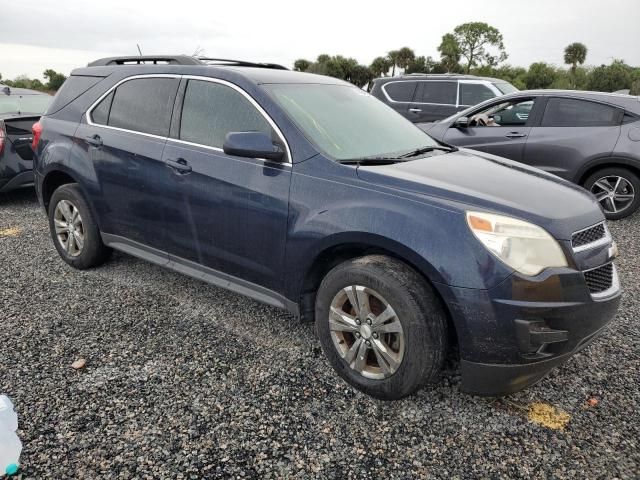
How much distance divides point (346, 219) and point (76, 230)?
2.71m

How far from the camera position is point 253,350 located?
308 centimetres

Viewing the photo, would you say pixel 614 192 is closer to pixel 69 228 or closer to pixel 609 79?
pixel 69 228

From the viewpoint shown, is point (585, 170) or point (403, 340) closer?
point (403, 340)

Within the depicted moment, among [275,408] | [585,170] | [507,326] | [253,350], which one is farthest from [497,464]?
[585,170]

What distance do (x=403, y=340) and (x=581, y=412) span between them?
3.32ft

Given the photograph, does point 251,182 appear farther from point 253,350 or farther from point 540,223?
point 540,223

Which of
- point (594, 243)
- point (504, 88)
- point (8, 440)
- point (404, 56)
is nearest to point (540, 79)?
point (404, 56)

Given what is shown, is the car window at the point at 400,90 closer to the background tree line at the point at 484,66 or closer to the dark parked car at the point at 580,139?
the dark parked car at the point at 580,139

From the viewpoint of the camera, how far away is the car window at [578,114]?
19.8 feet

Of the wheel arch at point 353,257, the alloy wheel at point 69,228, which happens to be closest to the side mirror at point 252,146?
the wheel arch at point 353,257

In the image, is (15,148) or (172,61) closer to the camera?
(172,61)

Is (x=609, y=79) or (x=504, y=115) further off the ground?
(x=609, y=79)

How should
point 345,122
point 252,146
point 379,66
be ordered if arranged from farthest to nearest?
point 379,66 < point 345,122 < point 252,146

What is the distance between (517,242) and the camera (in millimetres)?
2227
